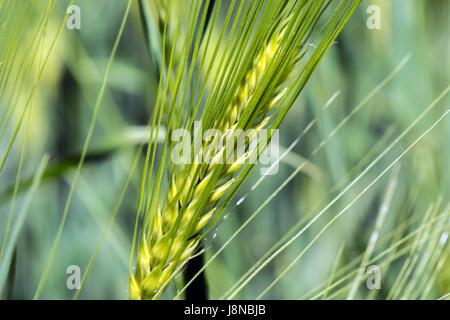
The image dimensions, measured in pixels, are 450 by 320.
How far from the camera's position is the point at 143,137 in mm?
491

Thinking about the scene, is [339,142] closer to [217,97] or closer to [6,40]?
[217,97]

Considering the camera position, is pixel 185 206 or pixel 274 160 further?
pixel 274 160

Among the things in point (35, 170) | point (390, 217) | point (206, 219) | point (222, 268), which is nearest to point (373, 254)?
point (390, 217)

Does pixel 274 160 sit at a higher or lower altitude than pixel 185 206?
higher

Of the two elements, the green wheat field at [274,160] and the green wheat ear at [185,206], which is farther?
the green wheat field at [274,160]

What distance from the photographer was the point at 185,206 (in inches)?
12.0

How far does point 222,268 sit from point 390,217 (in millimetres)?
211

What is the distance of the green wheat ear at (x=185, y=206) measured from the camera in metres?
0.31

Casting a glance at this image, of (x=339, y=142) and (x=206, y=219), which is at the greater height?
(x=339, y=142)

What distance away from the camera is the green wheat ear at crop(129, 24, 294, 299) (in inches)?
12.1

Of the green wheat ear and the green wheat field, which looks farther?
the green wheat field
